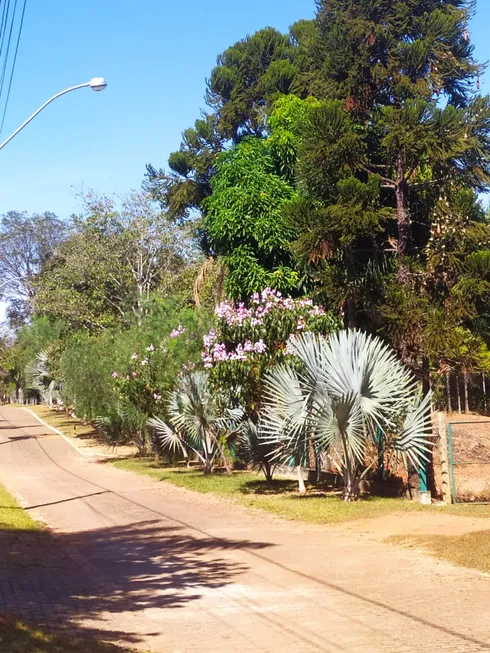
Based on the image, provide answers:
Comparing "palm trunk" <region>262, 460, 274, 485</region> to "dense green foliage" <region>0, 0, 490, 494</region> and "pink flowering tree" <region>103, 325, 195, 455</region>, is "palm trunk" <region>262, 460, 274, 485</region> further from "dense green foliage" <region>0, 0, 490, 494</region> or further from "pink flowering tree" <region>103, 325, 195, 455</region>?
"pink flowering tree" <region>103, 325, 195, 455</region>

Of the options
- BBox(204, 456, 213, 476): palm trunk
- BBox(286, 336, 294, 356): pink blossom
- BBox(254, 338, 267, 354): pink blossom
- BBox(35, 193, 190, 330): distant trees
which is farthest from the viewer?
BBox(35, 193, 190, 330): distant trees

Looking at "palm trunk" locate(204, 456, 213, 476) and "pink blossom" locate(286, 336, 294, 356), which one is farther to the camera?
"palm trunk" locate(204, 456, 213, 476)

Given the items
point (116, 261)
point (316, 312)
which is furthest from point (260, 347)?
point (116, 261)

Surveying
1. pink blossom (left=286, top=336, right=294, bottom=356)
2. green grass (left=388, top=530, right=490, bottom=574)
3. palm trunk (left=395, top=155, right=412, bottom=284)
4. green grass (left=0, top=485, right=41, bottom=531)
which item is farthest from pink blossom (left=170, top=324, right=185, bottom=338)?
green grass (left=388, top=530, right=490, bottom=574)

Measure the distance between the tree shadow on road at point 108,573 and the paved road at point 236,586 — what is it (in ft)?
0.06

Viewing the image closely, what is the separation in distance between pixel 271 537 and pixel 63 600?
179 inches

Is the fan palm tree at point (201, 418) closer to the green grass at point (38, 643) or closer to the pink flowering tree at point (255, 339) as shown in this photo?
the pink flowering tree at point (255, 339)

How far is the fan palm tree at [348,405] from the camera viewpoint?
1477 cm

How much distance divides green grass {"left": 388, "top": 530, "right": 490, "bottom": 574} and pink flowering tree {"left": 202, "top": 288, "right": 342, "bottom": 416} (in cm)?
579

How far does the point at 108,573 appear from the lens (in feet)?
33.7

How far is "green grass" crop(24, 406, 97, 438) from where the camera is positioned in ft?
144

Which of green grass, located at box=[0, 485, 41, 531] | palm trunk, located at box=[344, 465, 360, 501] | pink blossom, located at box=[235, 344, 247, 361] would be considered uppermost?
pink blossom, located at box=[235, 344, 247, 361]

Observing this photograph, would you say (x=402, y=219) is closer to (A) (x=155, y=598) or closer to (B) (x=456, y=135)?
(B) (x=456, y=135)

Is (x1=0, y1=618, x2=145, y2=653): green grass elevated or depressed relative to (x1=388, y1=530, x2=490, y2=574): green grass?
elevated
